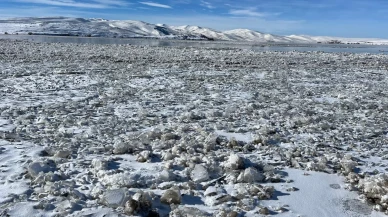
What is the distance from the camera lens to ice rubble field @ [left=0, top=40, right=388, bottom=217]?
10.8ft

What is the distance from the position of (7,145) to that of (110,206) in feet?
7.36

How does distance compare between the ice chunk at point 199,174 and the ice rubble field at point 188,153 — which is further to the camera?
the ice chunk at point 199,174

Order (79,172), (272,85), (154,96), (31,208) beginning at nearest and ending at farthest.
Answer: (31,208) < (79,172) < (154,96) < (272,85)

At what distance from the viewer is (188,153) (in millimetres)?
4496

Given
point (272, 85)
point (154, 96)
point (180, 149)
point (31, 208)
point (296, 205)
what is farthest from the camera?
point (272, 85)

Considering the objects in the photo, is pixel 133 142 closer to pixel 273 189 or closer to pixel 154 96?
pixel 273 189

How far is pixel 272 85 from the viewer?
35.6 ft

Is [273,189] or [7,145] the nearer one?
[273,189]

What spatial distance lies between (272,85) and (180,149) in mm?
6791

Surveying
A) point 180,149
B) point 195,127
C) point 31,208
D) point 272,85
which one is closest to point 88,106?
point 195,127

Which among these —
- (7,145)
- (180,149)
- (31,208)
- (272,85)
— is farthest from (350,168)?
(272,85)

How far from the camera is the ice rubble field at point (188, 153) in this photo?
328 centimetres

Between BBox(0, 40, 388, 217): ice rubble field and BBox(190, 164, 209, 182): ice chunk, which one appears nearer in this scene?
BBox(0, 40, 388, 217): ice rubble field

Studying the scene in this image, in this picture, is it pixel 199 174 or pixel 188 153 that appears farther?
pixel 188 153
